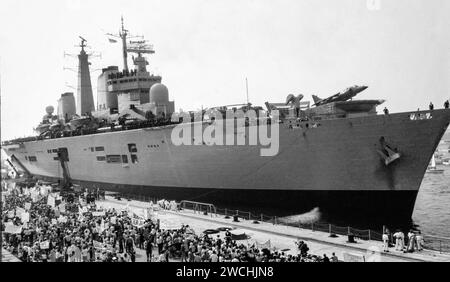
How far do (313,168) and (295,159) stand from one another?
1.06 m

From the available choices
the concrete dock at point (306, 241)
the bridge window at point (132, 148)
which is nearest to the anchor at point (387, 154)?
the concrete dock at point (306, 241)

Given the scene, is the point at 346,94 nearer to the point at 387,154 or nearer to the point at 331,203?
the point at 387,154

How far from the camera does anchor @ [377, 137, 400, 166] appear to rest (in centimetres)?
1986

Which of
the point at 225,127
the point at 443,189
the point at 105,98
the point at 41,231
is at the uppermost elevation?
the point at 105,98

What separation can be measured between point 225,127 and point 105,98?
20.2 metres

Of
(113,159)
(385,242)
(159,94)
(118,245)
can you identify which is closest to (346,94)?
(385,242)

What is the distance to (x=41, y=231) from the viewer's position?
49.8 ft

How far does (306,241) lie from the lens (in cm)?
1484

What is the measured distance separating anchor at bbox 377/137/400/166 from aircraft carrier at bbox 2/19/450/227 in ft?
0.15

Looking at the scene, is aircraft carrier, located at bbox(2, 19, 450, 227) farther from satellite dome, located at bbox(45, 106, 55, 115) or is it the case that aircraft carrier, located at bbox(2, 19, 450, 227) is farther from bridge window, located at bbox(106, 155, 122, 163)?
satellite dome, located at bbox(45, 106, 55, 115)

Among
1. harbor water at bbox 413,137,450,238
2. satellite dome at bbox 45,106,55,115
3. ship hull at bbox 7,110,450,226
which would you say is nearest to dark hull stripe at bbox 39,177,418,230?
ship hull at bbox 7,110,450,226

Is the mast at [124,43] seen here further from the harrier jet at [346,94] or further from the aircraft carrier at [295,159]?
the harrier jet at [346,94]
